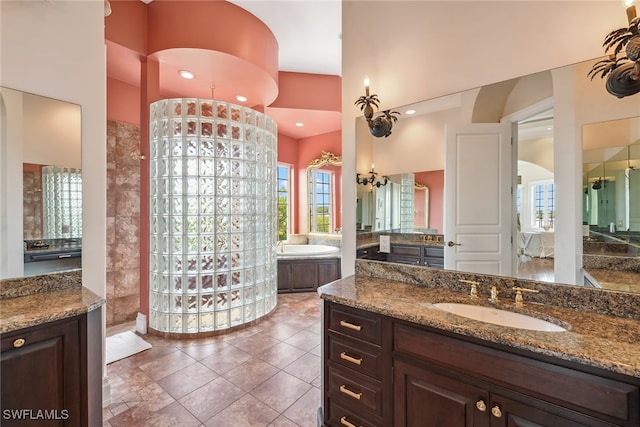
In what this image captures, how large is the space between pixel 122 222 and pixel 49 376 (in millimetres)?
2346

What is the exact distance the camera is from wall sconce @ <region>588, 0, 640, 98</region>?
1101 millimetres

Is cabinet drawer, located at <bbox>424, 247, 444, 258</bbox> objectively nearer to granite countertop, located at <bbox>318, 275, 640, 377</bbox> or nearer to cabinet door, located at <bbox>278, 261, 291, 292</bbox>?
granite countertop, located at <bbox>318, 275, 640, 377</bbox>

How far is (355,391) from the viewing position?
1422 mm

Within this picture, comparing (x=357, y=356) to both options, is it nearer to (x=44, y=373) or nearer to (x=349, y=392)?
(x=349, y=392)

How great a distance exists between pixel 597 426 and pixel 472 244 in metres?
0.93

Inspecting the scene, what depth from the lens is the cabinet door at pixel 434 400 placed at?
107 cm

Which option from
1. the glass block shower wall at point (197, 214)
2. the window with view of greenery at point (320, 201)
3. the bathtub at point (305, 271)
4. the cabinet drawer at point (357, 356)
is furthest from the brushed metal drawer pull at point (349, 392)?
the window with view of greenery at point (320, 201)

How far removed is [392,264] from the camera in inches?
73.9

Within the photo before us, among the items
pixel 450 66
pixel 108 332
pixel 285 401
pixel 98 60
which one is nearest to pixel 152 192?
pixel 98 60

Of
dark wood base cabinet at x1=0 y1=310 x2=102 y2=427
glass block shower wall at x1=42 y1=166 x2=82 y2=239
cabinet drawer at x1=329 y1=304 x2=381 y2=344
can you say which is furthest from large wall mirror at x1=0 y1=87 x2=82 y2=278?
cabinet drawer at x1=329 y1=304 x2=381 y2=344

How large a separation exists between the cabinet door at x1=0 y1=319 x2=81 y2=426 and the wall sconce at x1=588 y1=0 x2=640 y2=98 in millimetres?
2724

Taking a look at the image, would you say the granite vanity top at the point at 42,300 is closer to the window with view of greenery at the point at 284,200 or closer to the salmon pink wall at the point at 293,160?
the window with view of greenery at the point at 284,200

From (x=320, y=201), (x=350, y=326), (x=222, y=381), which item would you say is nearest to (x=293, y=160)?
(x=320, y=201)

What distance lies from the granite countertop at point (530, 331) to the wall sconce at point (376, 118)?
42.9 inches
